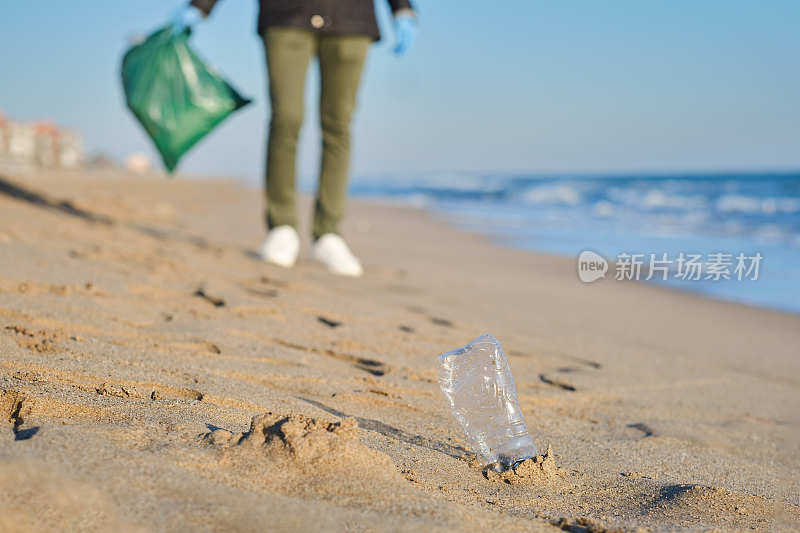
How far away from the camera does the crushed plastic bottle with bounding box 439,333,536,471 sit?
1429 millimetres

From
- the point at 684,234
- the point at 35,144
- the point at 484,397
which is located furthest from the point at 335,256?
the point at 35,144

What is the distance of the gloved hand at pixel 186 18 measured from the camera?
3359 millimetres

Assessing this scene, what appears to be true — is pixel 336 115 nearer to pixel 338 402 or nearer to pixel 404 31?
pixel 404 31

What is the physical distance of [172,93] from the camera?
3432 mm

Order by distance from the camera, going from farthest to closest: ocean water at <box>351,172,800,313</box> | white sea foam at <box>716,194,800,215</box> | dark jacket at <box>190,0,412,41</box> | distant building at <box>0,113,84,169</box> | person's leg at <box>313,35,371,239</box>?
distant building at <box>0,113,84,169</box>
white sea foam at <box>716,194,800,215</box>
ocean water at <box>351,172,800,313</box>
person's leg at <box>313,35,371,239</box>
dark jacket at <box>190,0,412,41</box>

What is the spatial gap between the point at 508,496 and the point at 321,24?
258cm

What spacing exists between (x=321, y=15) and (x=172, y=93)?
859mm

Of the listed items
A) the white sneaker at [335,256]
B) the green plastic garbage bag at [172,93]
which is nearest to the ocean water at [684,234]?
the white sneaker at [335,256]

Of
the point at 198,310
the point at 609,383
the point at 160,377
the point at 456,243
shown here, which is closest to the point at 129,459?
the point at 160,377

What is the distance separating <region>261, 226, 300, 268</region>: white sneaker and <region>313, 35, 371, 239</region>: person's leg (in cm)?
19

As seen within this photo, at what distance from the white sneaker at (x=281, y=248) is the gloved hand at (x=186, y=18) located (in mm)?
1089

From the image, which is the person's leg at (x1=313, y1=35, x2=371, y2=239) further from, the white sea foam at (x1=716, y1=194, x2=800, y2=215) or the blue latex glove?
the white sea foam at (x1=716, y1=194, x2=800, y2=215)

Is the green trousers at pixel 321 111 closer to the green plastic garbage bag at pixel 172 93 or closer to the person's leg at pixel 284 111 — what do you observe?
the person's leg at pixel 284 111

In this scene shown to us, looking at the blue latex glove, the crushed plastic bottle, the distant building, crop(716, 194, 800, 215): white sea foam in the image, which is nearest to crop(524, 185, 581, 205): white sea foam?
crop(716, 194, 800, 215): white sea foam
